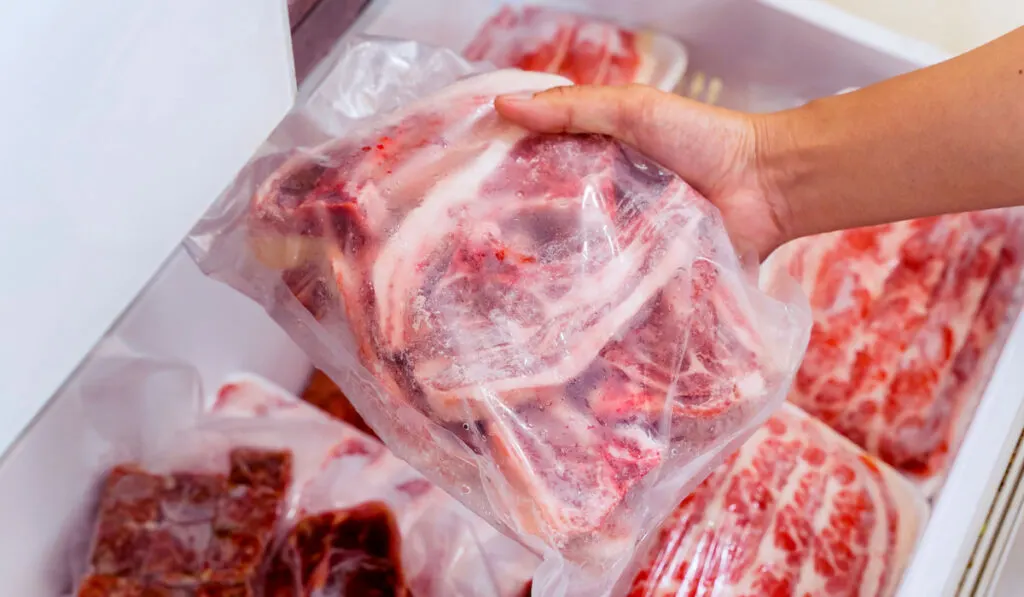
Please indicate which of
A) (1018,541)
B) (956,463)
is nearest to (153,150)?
(956,463)

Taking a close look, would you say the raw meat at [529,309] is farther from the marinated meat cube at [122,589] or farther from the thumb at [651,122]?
the marinated meat cube at [122,589]

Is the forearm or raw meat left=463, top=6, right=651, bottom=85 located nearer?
the forearm

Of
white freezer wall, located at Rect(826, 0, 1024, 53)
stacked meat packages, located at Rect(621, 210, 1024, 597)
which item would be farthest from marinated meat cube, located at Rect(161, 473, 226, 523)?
white freezer wall, located at Rect(826, 0, 1024, 53)

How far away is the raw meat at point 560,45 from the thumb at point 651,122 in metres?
0.37

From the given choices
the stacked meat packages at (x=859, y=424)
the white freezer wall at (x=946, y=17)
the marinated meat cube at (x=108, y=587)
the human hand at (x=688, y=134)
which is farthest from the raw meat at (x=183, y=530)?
the white freezer wall at (x=946, y=17)

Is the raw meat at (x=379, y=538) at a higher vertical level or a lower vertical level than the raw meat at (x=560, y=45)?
lower

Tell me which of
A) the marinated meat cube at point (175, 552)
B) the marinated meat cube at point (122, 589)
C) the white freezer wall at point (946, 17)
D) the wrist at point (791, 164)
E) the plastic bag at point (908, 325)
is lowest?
the marinated meat cube at point (122, 589)

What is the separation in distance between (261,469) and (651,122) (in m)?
0.54

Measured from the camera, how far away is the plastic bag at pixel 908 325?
95cm

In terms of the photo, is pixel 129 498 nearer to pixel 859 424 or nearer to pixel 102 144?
pixel 102 144

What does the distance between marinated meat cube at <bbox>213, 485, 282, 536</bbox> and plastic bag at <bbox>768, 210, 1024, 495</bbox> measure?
62 centimetres

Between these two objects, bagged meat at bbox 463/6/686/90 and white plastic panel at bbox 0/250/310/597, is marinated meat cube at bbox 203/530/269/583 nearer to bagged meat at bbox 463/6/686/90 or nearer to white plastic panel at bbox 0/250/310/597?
white plastic panel at bbox 0/250/310/597

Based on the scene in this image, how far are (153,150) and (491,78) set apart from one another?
0.96 feet

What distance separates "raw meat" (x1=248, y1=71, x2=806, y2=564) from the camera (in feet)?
1.85
